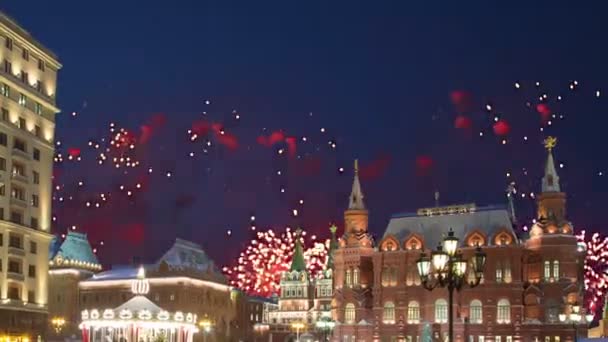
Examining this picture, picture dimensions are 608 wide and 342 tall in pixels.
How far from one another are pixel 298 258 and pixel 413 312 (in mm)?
40468

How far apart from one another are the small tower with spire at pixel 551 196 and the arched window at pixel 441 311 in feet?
45.5

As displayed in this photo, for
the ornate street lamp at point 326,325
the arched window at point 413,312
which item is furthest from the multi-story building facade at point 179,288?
the ornate street lamp at point 326,325

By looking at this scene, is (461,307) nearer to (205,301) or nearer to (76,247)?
(205,301)

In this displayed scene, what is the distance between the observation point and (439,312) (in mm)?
90750

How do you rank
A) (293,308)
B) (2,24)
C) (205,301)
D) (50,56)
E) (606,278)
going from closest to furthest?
(2,24) → (50,56) → (606,278) → (205,301) → (293,308)

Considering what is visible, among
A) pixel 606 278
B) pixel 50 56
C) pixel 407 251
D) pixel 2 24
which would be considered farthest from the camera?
pixel 407 251

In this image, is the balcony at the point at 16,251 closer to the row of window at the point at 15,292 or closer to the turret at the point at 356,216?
the row of window at the point at 15,292

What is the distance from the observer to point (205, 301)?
120m

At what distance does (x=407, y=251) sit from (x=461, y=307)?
908cm

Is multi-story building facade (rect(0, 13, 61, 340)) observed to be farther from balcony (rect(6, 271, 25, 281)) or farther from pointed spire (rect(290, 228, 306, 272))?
pointed spire (rect(290, 228, 306, 272))

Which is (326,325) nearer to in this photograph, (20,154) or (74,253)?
(20,154)

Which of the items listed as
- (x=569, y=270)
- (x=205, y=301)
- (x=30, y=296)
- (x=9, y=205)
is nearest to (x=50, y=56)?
(x=9, y=205)

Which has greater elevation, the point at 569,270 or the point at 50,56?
the point at 50,56

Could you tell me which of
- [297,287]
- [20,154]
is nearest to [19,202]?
[20,154]
